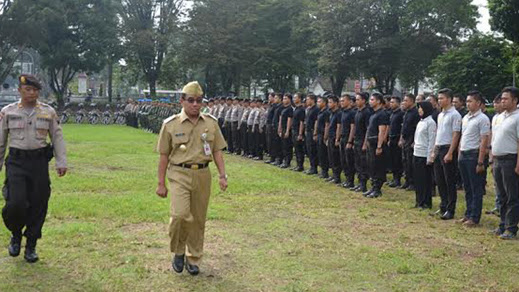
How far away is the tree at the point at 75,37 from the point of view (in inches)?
1602

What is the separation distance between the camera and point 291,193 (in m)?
11.0

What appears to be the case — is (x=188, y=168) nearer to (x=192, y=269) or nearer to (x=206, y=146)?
(x=206, y=146)

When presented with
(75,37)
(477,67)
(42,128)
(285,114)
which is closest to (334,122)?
(285,114)

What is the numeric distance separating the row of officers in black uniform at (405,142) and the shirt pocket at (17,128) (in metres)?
5.58

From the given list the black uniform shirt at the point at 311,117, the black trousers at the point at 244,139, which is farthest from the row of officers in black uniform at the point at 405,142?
the black trousers at the point at 244,139

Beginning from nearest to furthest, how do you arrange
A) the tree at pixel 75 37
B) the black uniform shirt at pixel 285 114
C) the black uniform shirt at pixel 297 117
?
the black uniform shirt at pixel 297 117 → the black uniform shirt at pixel 285 114 → the tree at pixel 75 37

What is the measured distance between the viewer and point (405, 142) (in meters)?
10.8

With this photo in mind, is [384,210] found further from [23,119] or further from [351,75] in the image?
[351,75]

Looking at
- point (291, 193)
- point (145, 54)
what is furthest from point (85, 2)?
point (291, 193)

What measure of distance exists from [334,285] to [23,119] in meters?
3.43

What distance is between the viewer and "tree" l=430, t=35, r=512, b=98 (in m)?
28.6

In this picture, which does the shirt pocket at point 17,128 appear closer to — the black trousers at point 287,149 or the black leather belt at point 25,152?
the black leather belt at point 25,152

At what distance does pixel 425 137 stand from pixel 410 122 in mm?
1145

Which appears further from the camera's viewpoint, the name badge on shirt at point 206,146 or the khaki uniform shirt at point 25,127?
the khaki uniform shirt at point 25,127
